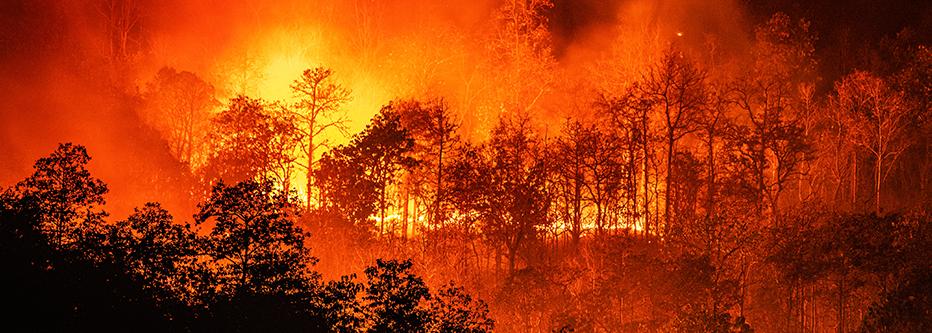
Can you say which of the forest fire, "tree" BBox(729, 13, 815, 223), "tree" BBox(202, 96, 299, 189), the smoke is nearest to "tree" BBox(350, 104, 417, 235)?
the forest fire

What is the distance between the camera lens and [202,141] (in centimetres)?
5006

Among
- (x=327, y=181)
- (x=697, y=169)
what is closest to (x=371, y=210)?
(x=327, y=181)

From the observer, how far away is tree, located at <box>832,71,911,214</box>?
45688mm

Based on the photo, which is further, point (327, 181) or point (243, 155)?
point (243, 155)

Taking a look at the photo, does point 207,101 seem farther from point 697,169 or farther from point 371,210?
point 697,169

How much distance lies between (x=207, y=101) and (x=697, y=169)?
2607cm

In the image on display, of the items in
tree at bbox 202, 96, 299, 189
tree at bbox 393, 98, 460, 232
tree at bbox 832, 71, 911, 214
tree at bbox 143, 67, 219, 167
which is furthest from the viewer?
tree at bbox 143, 67, 219, 167

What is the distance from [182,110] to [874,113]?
35.0 meters

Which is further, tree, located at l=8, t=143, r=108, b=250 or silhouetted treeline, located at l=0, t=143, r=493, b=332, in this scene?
tree, located at l=8, t=143, r=108, b=250

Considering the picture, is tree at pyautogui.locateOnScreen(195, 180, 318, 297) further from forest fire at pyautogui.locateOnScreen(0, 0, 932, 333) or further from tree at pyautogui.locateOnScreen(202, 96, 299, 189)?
tree at pyautogui.locateOnScreen(202, 96, 299, 189)

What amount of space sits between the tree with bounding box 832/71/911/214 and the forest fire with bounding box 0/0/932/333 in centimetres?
20

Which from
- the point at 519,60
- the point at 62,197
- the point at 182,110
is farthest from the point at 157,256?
the point at 519,60

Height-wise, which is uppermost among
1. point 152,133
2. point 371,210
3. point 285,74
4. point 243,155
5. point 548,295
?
point 285,74

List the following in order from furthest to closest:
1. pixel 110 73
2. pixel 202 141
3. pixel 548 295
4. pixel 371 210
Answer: pixel 110 73 → pixel 202 141 → pixel 371 210 → pixel 548 295
